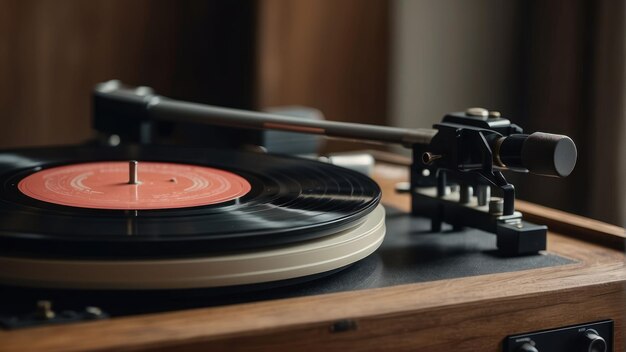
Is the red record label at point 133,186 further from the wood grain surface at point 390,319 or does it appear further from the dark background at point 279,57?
the dark background at point 279,57

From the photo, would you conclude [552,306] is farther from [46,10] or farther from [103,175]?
[46,10]

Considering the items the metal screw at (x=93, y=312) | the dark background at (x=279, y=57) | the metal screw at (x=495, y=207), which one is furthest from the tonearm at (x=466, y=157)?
the dark background at (x=279, y=57)

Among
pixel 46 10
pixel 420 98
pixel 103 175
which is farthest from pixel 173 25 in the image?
pixel 103 175

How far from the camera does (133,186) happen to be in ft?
3.01

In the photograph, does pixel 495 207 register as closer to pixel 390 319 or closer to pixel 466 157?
pixel 466 157

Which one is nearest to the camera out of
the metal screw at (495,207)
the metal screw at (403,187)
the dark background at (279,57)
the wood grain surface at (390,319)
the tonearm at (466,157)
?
the wood grain surface at (390,319)

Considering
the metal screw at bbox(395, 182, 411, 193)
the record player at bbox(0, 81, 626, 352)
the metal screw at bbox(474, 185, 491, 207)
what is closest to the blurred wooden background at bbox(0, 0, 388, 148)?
the metal screw at bbox(395, 182, 411, 193)

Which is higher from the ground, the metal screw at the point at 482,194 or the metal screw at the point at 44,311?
the metal screw at the point at 482,194

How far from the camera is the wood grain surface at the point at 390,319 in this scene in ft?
2.02

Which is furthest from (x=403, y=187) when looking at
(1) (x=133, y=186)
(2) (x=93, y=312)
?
(2) (x=93, y=312)

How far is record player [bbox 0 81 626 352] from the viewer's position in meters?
0.67

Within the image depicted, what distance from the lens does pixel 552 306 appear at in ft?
2.52

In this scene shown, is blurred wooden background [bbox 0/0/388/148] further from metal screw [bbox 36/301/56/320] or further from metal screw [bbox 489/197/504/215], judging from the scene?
metal screw [bbox 36/301/56/320]

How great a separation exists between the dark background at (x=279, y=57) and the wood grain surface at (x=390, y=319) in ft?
3.74
